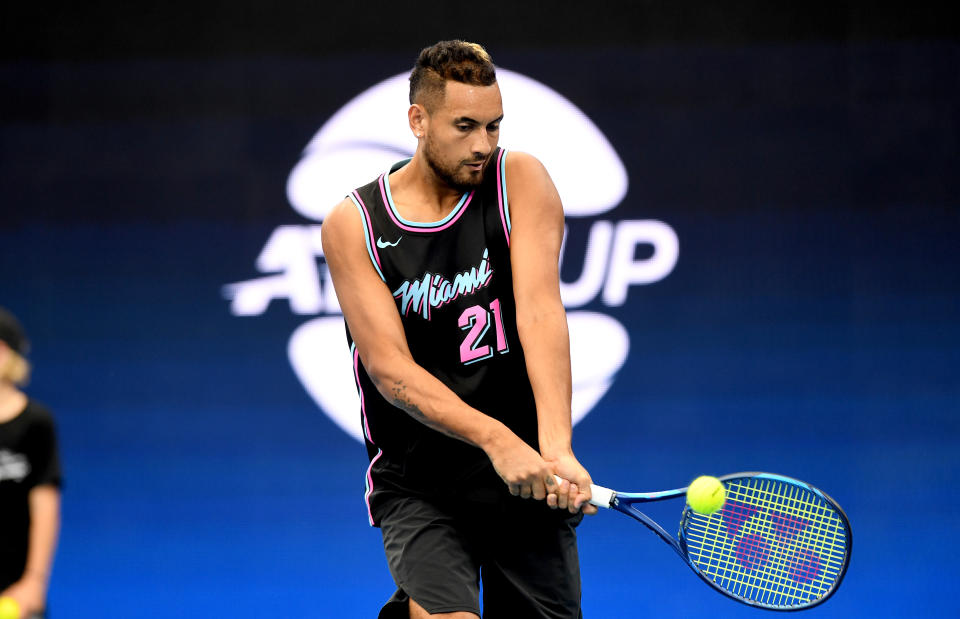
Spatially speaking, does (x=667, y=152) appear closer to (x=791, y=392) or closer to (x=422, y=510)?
(x=791, y=392)

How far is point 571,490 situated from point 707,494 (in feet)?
1.12

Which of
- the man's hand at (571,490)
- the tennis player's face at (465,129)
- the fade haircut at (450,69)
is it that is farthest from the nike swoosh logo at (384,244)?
the man's hand at (571,490)

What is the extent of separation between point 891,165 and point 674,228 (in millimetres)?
949

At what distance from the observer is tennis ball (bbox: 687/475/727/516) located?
2.74 metres

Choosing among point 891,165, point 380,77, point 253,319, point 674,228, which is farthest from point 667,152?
point 253,319

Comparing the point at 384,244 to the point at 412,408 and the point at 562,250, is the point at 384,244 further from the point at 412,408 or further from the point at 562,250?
the point at 562,250

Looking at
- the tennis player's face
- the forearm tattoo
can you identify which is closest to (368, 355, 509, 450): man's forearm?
the forearm tattoo

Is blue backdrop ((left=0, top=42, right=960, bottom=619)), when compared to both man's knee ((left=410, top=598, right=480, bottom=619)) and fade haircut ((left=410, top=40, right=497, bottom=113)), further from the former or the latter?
man's knee ((left=410, top=598, right=480, bottom=619))

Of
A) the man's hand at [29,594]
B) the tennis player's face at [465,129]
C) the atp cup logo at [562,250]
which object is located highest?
the atp cup logo at [562,250]

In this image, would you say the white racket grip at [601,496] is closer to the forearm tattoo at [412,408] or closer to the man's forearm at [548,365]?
the man's forearm at [548,365]

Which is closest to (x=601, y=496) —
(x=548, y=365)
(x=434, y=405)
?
(x=548, y=365)

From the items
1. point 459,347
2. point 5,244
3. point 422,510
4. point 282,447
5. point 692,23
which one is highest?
point 692,23

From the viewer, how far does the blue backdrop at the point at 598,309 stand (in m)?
4.81

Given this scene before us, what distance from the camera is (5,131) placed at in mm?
5008
